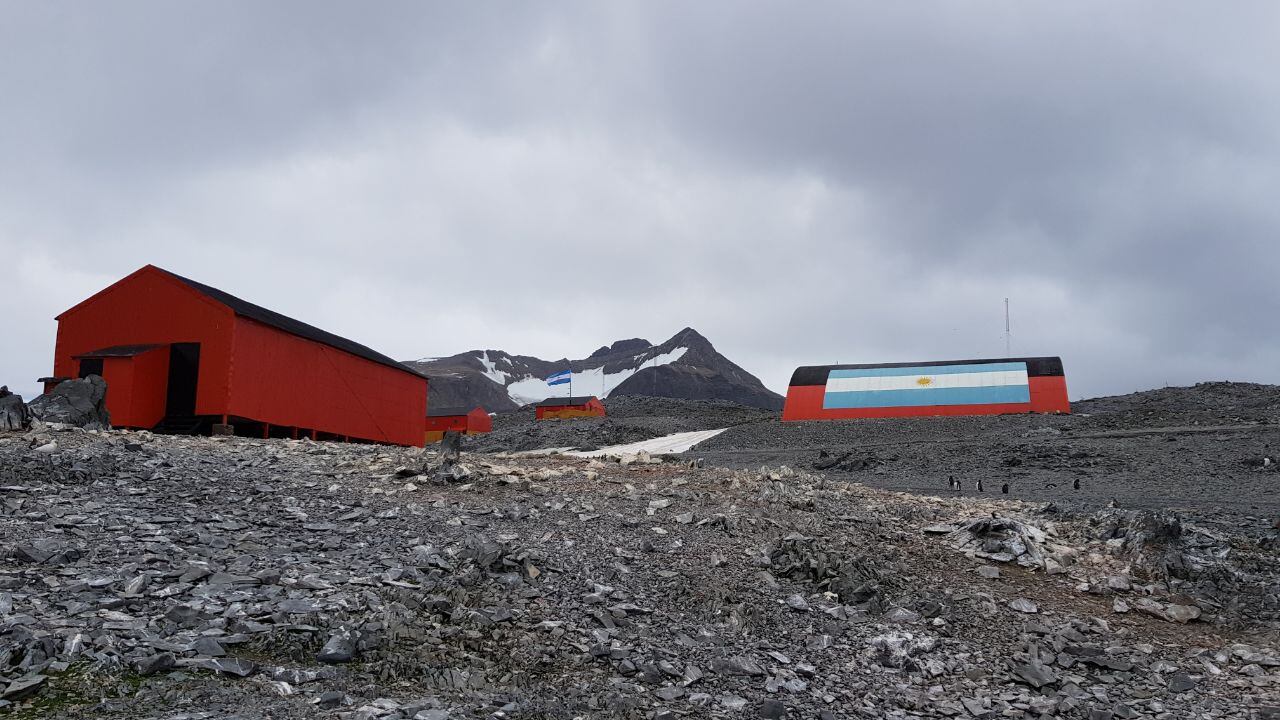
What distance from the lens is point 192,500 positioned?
13930 millimetres

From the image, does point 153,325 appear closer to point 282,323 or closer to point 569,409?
point 282,323

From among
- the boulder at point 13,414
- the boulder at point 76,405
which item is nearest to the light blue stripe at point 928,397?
the boulder at point 76,405

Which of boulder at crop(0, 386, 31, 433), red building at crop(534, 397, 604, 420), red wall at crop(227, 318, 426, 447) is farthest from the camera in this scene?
red building at crop(534, 397, 604, 420)

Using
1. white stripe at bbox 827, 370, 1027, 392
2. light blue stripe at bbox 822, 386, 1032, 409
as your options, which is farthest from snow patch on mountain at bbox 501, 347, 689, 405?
light blue stripe at bbox 822, 386, 1032, 409

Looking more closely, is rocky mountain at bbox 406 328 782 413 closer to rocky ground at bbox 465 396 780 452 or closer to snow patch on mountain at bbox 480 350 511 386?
snow patch on mountain at bbox 480 350 511 386

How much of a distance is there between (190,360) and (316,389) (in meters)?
4.53

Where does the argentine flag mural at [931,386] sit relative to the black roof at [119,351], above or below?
above

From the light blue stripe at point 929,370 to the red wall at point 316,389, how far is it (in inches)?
1127

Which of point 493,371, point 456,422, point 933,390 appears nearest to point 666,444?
point 933,390

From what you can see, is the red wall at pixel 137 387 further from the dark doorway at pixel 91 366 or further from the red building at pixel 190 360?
the dark doorway at pixel 91 366

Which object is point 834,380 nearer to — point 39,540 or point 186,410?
point 186,410

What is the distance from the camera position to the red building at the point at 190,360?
2670 centimetres

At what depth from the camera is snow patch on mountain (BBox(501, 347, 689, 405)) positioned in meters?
163

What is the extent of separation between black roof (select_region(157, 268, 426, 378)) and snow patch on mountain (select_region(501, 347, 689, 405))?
115 m
